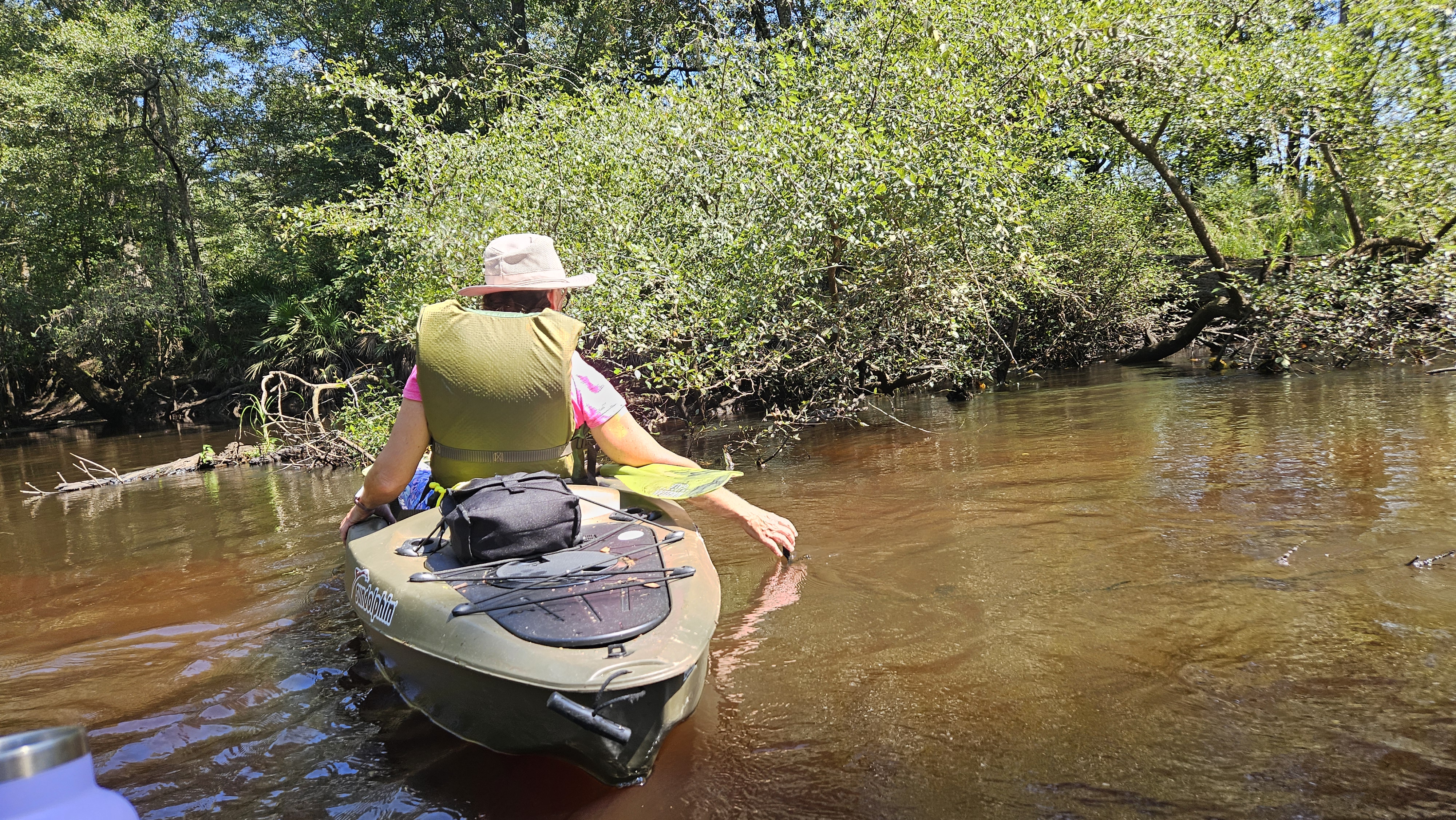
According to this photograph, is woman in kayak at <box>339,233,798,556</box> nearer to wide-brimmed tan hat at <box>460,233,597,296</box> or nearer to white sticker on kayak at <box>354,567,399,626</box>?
wide-brimmed tan hat at <box>460,233,597,296</box>

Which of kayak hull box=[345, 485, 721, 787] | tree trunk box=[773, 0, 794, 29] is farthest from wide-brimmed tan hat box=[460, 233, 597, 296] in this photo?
tree trunk box=[773, 0, 794, 29]

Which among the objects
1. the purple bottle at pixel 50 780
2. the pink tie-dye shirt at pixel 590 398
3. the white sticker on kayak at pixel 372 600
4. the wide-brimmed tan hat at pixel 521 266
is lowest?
the white sticker on kayak at pixel 372 600

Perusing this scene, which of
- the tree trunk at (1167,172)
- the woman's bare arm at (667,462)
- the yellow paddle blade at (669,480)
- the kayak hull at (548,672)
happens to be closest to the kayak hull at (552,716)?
the kayak hull at (548,672)

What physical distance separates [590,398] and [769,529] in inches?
35.1

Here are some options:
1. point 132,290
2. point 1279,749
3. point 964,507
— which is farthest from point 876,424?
point 132,290

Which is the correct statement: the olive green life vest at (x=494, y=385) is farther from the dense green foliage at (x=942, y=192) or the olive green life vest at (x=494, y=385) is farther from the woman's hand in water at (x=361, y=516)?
the dense green foliage at (x=942, y=192)

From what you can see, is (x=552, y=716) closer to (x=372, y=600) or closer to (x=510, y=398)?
(x=372, y=600)

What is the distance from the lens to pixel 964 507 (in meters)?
5.76

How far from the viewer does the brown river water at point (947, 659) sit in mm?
Result: 2543

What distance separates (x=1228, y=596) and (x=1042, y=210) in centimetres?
1024

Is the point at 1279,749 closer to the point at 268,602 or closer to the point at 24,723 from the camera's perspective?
the point at 24,723

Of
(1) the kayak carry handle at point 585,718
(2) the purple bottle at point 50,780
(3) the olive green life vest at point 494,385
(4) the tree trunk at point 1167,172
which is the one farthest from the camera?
(4) the tree trunk at point 1167,172

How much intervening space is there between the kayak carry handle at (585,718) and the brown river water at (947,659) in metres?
0.39

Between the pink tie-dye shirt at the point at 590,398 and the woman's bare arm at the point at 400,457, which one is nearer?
the woman's bare arm at the point at 400,457
